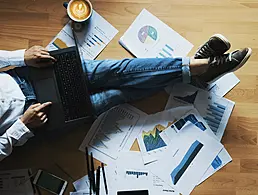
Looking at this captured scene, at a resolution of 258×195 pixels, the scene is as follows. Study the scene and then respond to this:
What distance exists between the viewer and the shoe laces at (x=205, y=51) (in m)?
1.35

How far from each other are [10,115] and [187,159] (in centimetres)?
59

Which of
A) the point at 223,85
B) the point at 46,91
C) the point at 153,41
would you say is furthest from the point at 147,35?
the point at 46,91

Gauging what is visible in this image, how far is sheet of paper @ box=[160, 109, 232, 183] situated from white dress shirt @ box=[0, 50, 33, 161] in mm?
471

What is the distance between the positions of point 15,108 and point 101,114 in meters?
0.31

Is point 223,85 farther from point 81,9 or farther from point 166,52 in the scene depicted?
point 81,9

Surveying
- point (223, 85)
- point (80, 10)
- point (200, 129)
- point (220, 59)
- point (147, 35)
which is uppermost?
point (80, 10)

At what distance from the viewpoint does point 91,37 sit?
148cm

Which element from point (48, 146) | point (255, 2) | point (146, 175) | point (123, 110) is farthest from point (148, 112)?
point (255, 2)

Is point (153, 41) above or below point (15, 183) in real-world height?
above

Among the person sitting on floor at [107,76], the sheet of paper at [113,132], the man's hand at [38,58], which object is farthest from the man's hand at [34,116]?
the sheet of paper at [113,132]

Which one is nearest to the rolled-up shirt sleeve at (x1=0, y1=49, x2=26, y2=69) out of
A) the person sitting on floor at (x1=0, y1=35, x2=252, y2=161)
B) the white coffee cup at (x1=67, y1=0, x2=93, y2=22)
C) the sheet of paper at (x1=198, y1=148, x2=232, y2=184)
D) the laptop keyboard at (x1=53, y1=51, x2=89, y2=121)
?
the person sitting on floor at (x1=0, y1=35, x2=252, y2=161)

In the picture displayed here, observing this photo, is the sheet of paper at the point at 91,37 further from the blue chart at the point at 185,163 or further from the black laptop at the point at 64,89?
the blue chart at the point at 185,163

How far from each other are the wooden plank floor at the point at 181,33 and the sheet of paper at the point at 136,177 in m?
0.12

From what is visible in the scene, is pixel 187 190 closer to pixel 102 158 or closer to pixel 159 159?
pixel 159 159
